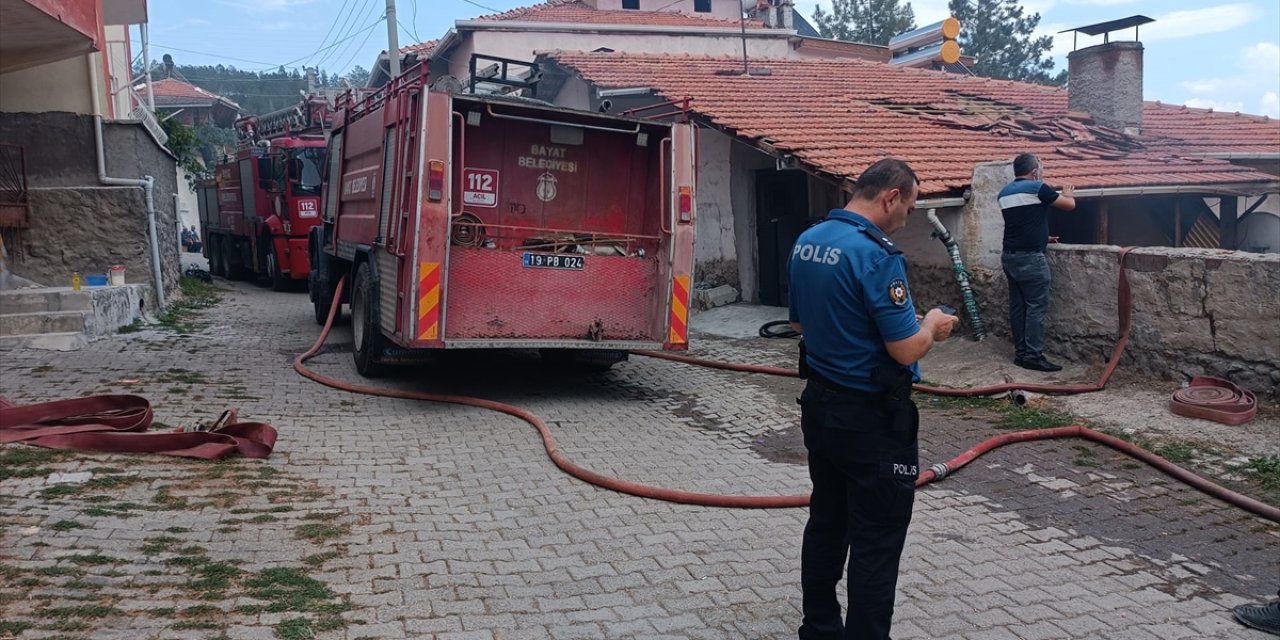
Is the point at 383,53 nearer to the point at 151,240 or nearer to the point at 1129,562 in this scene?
the point at 151,240

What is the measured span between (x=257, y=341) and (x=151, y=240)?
8.61 feet

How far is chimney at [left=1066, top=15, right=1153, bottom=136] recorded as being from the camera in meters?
15.2

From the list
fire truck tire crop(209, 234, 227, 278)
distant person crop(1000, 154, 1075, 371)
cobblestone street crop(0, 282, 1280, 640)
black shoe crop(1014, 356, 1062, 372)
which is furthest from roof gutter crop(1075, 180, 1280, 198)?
fire truck tire crop(209, 234, 227, 278)

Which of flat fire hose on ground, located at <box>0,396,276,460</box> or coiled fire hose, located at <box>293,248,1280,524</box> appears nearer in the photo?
coiled fire hose, located at <box>293,248,1280,524</box>

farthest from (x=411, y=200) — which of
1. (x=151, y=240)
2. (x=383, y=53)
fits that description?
(x=383, y=53)

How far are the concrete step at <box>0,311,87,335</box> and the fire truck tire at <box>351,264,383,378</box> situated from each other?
301cm

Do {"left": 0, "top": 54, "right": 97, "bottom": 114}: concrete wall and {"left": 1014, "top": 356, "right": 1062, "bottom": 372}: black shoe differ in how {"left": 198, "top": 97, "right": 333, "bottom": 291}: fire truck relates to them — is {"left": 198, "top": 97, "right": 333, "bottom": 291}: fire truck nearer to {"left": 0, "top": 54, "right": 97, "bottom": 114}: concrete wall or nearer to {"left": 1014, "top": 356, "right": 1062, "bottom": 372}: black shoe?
{"left": 0, "top": 54, "right": 97, "bottom": 114}: concrete wall

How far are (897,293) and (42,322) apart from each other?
9.86 m

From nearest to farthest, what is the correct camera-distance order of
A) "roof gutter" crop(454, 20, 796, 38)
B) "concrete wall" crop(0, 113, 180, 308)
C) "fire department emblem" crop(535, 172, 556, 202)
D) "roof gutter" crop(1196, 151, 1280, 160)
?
"fire department emblem" crop(535, 172, 556, 202) → "concrete wall" crop(0, 113, 180, 308) → "roof gutter" crop(1196, 151, 1280, 160) → "roof gutter" crop(454, 20, 796, 38)

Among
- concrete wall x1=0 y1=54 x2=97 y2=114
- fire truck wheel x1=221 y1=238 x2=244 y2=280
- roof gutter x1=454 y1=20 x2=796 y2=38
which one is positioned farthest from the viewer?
roof gutter x1=454 y1=20 x2=796 y2=38

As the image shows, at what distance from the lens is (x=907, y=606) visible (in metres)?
4.16

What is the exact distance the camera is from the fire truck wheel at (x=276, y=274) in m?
18.3

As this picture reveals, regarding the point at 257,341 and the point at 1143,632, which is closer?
the point at 1143,632

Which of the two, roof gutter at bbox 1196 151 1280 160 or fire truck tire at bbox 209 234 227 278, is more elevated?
roof gutter at bbox 1196 151 1280 160
